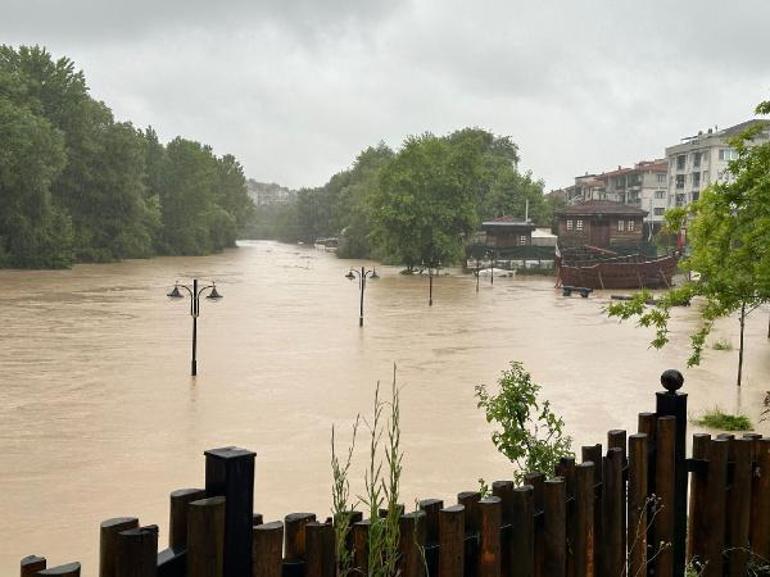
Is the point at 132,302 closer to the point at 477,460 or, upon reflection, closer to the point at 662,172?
the point at 477,460

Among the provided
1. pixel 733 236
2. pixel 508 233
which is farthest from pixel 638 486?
pixel 508 233

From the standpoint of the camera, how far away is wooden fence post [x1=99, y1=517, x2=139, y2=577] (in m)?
2.45

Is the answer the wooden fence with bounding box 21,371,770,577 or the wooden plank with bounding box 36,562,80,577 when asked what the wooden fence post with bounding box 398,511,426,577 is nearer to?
the wooden fence with bounding box 21,371,770,577

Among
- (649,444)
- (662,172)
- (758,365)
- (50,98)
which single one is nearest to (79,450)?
(649,444)

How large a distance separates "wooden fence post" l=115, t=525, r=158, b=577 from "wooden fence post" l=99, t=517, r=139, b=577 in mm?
22

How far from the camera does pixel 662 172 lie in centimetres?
10875

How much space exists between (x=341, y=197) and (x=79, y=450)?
4284 inches

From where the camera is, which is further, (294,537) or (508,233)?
(508,233)

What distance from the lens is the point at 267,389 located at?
18.8 metres

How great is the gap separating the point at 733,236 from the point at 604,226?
6667 cm

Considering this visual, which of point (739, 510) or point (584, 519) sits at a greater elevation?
point (584, 519)

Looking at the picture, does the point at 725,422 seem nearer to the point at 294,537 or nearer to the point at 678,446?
the point at 678,446

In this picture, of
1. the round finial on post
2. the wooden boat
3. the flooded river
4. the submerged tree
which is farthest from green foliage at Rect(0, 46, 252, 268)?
the round finial on post

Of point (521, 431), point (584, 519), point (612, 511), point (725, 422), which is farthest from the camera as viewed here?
point (725, 422)
